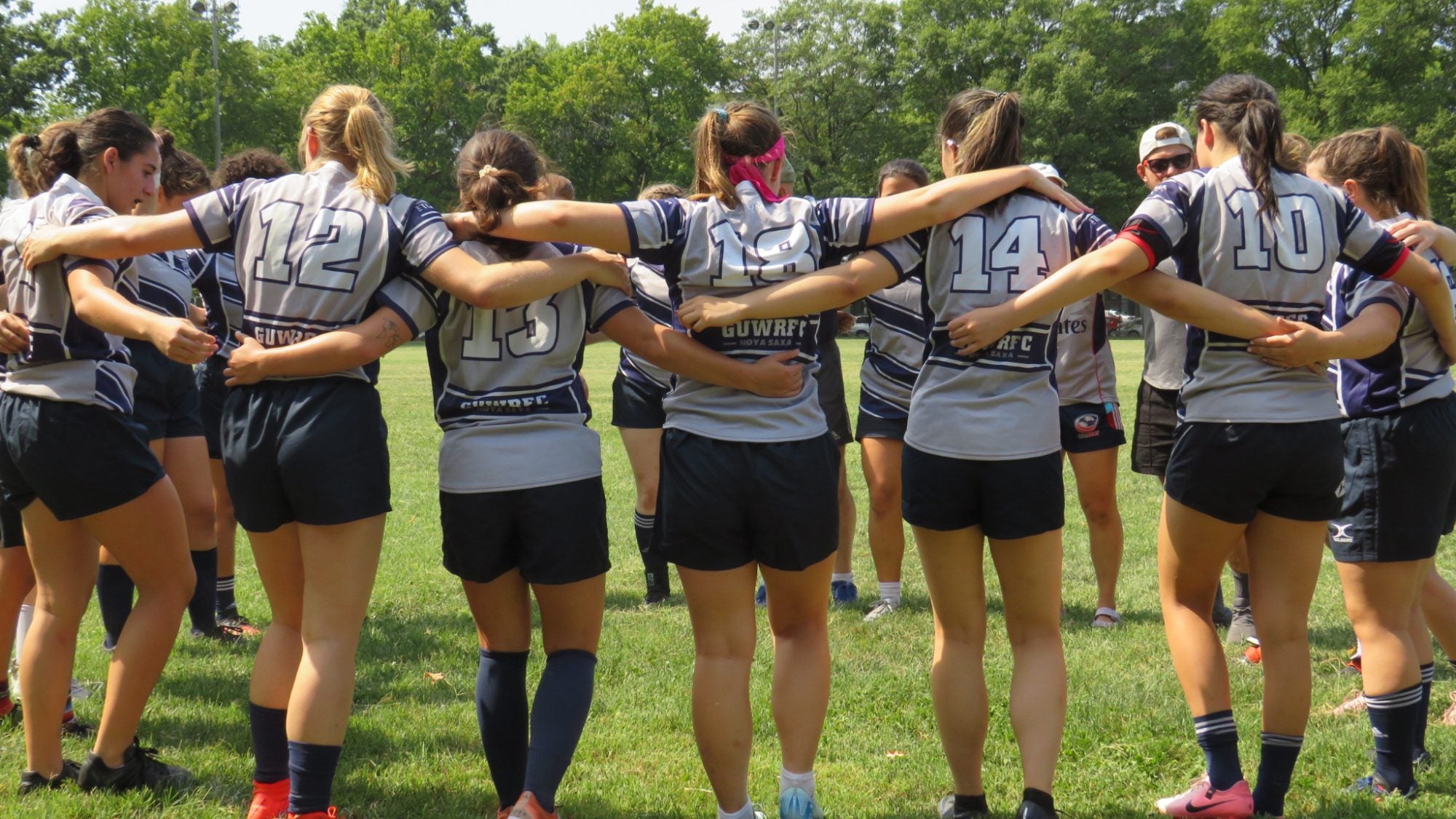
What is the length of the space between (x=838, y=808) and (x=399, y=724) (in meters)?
1.82

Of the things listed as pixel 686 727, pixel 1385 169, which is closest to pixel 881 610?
pixel 686 727

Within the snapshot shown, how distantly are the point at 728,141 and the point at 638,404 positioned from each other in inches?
129

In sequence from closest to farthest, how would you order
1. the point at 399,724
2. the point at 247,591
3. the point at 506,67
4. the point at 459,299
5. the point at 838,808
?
the point at 459,299 → the point at 838,808 → the point at 399,724 → the point at 247,591 → the point at 506,67

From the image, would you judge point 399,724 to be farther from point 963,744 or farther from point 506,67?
point 506,67

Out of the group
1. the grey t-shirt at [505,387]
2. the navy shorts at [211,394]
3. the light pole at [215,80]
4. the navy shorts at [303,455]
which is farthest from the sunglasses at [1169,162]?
the light pole at [215,80]

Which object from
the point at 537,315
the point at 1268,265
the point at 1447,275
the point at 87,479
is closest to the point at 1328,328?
the point at 1447,275

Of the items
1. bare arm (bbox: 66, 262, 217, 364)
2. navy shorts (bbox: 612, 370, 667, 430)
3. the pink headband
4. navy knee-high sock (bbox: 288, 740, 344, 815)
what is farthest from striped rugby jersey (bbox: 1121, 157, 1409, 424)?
navy shorts (bbox: 612, 370, 667, 430)

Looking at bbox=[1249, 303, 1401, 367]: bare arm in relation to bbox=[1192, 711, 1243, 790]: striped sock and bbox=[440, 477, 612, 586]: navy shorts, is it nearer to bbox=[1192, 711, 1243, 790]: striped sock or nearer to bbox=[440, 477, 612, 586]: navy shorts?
bbox=[1192, 711, 1243, 790]: striped sock

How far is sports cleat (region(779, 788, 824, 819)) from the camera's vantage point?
3465mm

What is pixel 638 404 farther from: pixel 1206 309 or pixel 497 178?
pixel 1206 309

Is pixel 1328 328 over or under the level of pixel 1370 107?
under

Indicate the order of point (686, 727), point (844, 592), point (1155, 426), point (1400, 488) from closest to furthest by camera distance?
1. point (1400, 488)
2. point (686, 727)
3. point (1155, 426)
4. point (844, 592)

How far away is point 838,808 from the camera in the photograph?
3877mm

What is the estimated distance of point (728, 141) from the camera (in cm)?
335
